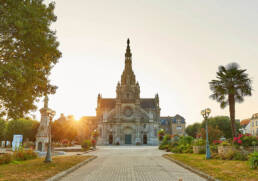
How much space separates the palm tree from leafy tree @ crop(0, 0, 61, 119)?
1754cm

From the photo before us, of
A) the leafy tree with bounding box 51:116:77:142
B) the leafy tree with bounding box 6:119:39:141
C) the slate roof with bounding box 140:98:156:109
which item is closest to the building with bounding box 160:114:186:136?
the slate roof with bounding box 140:98:156:109

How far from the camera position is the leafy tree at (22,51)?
35.0ft

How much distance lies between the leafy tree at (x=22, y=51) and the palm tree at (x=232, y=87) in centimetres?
1754

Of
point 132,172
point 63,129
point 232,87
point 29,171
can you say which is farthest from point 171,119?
point 29,171

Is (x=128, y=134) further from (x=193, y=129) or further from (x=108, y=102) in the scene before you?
(x=193, y=129)

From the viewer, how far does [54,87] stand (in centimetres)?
1433

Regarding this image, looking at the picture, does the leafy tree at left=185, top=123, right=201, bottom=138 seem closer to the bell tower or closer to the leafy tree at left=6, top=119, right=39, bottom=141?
the bell tower

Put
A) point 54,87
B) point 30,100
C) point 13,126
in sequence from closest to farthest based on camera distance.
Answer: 1. point 30,100
2. point 54,87
3. point 13,126

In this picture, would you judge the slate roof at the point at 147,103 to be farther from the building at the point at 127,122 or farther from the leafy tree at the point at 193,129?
the leafy tree at the point at 193,129

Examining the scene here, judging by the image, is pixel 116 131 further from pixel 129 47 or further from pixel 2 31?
pixel 2 31

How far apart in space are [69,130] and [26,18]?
53621 millimetres

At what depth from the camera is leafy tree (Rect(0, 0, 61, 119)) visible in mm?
10672

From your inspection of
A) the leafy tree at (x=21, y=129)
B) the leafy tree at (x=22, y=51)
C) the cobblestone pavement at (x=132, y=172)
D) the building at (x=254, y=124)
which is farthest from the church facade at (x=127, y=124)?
the leafy tree at (x=22, y=51)

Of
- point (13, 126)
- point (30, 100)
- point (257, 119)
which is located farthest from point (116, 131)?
point (30, 100)
